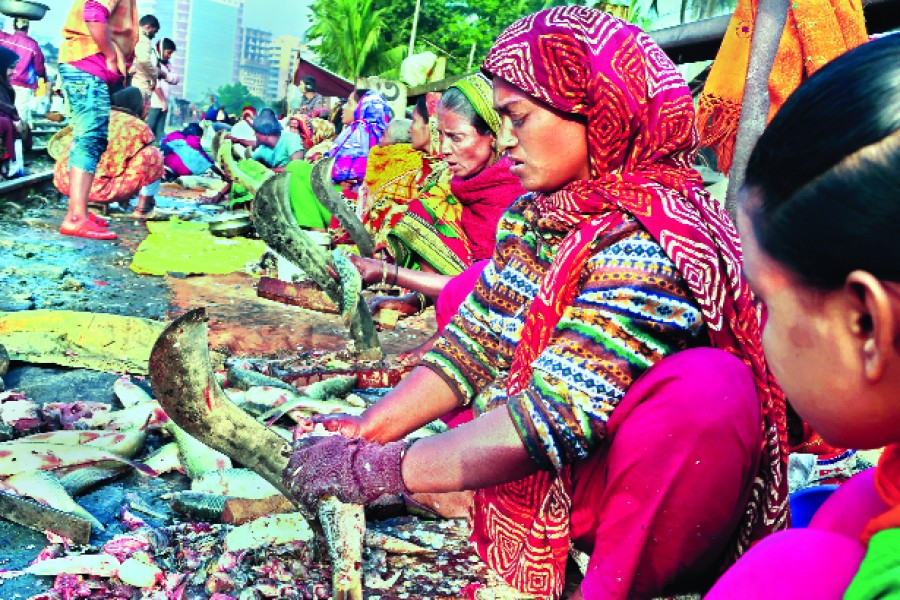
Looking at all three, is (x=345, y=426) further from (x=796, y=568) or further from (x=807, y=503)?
(x=796, y=568)

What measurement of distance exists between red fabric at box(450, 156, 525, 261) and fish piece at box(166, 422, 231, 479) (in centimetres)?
207

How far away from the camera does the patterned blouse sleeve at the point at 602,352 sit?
1724mm

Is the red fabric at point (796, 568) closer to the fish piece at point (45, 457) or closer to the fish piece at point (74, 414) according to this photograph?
the fish piece at point (45, 457)

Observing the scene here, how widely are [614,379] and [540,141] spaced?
0.68 m

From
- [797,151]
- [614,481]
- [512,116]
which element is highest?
[797,151]

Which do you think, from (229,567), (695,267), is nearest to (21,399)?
(229,567)

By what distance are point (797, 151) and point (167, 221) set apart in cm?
806

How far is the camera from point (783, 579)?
110 cm

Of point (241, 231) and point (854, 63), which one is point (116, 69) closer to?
point (241, 231)

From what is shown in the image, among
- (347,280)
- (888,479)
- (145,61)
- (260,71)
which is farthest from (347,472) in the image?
(260,71)

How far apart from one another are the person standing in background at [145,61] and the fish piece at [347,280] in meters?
8.63

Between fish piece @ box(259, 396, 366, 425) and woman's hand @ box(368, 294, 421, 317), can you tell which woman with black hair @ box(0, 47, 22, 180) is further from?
fish piece @ box(259, 396, 366, 425)

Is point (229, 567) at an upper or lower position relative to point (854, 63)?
lower

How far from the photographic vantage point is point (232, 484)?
243 cm
